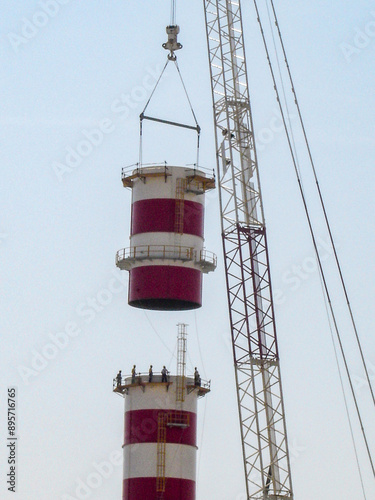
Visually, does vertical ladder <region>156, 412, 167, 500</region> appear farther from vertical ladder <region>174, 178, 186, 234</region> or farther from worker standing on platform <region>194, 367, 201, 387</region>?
vertical ladder <region>174, 178, 186, 234</region>

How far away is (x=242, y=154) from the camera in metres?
108

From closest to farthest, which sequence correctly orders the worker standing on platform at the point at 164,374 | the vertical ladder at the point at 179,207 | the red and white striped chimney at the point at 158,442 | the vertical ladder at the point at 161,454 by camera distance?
the vertical ladder at the point at 161,454 → the red and white striped chimney at the point at 158,442 → the worker standing on platform at the point at 164,374 → the vertical ladder at the point at 179,207

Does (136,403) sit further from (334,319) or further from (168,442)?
(334,319)

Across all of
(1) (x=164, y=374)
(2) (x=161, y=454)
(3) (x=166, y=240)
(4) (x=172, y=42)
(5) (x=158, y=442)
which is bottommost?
(2) (x=161, y=454)

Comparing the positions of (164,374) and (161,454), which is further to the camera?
(164,374)

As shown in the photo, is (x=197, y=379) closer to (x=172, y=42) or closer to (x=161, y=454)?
(x=161, y=454)

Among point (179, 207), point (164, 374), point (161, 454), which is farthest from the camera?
point (179, 207)

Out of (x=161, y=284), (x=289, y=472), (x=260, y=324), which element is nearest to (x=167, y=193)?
(x=161, y=284)

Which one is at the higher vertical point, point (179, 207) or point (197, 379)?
point (179, 207)

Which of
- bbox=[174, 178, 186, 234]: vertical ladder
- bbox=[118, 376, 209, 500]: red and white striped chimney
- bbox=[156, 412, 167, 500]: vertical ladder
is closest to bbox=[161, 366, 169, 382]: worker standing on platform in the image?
bbox=[118, 376, 209, 500]: red and white striped chimney

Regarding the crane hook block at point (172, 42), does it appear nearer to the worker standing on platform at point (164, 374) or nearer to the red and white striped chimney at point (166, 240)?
the red and white striped chimney at point (166, 240)

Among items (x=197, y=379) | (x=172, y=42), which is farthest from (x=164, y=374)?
(x=172, y=42)

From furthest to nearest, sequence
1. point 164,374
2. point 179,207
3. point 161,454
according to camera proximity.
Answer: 1. point 179,207
2. point 164,374
3. point 161,454

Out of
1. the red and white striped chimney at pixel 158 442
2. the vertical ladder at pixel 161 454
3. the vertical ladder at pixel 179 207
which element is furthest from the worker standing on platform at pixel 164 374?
the vertical ladder at pixel 179 207
